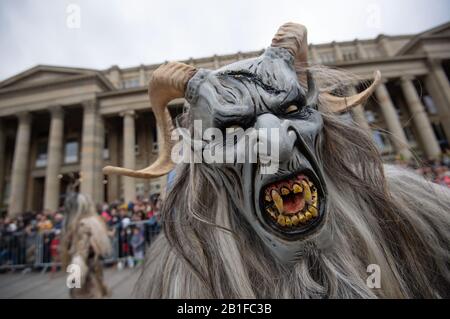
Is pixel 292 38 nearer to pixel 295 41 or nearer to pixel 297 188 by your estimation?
pixel 295 41

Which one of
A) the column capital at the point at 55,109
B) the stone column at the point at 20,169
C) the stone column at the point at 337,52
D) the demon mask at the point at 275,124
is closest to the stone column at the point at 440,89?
the stone column at the point at 337,52

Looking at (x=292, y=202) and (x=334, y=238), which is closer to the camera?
(x=292, y=202)

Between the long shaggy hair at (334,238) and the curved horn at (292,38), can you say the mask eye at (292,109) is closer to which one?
the long shaggy hair at (334,238)

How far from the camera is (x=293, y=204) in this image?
111 centimetres

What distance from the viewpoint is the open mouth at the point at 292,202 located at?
1090mm

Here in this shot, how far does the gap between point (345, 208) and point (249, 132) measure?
668 millimetres

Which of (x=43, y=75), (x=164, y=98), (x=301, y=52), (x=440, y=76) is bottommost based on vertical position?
(x=164, y=98)

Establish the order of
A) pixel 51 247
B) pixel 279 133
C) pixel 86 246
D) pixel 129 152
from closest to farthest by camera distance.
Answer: pixel 279 133, pixel 86 246, pixel 51 247, pixel 129 152

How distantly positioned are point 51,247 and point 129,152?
59.8ft

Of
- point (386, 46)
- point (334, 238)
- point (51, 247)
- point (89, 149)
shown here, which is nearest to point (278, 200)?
point (334, 238)

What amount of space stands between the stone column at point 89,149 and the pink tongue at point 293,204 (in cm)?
2594

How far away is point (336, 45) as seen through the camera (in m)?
41.8

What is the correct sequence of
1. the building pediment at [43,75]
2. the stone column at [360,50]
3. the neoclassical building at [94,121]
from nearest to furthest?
the neoclassical building at [94,121] < the building pediment at [43,75] < the stone column at [360,50]

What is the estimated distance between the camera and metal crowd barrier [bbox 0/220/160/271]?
8852 mm
